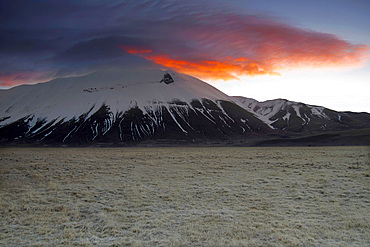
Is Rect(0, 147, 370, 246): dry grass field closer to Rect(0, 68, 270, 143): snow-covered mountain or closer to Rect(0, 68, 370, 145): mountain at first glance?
Rect(0, 68, 370, 145): mountain

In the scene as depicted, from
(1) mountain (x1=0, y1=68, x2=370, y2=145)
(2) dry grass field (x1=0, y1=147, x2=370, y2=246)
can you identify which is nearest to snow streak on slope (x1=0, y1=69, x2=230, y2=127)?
(1) mountain (x1=0, y1=68, x2=370, y2=145)

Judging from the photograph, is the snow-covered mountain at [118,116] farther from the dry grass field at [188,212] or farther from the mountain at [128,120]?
the dry grass field at [188,212]

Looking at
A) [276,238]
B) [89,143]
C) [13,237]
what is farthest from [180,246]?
[89,143]

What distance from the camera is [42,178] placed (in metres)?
22.4

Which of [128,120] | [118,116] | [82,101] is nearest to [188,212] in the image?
[128,120]

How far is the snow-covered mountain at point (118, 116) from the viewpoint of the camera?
13825 cm

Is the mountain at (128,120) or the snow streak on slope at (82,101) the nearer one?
the mountain at (128,120)

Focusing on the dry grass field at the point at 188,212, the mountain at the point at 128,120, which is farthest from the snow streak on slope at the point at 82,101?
the dry grass field at the point at 188,212

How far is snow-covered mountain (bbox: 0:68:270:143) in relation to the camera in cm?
13825

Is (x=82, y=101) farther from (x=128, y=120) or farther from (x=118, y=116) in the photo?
(x=128, y=120)

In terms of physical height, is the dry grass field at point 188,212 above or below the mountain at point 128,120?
below

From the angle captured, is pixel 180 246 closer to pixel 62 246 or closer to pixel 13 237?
pixel 62 246

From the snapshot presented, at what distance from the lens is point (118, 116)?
15762cm

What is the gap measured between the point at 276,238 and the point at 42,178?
20949mm
